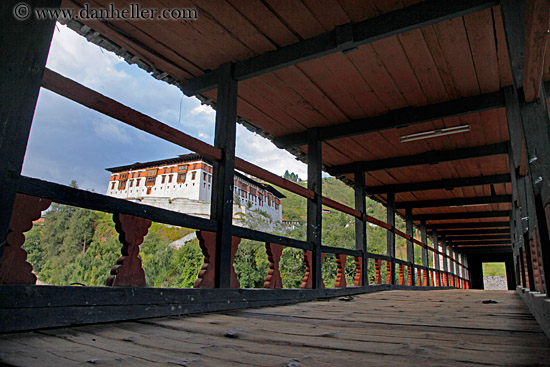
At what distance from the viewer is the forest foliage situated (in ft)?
76.2

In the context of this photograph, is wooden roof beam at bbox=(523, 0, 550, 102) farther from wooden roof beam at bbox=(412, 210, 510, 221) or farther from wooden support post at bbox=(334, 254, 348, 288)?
wooden roof beam at bbox=(412, 210, 510, 221)

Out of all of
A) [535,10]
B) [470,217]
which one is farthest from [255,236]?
[470,217]

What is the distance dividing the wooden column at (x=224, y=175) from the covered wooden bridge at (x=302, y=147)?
0.06ft

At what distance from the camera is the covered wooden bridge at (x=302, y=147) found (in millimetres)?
1415

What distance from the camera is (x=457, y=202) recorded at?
31.7 ft

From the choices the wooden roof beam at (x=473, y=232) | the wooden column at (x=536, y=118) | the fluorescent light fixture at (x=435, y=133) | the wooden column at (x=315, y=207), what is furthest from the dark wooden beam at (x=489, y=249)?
the wooden column at (x=536, y=118)

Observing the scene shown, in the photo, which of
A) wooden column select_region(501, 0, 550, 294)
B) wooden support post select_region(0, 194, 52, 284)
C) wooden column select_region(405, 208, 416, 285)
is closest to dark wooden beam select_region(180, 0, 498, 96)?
wooden column select_region(501, 0, 550, 294)

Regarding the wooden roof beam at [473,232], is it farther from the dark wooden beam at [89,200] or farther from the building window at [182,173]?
the building window at [182,173]

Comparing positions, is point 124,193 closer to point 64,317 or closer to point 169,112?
point 64,317

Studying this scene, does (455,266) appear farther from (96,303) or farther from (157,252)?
(157,252)

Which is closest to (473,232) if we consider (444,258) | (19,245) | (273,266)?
(444,258)

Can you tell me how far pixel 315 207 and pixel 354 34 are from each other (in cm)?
247

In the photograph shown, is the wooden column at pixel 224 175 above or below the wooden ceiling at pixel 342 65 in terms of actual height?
below

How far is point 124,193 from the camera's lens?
45.9 metres
